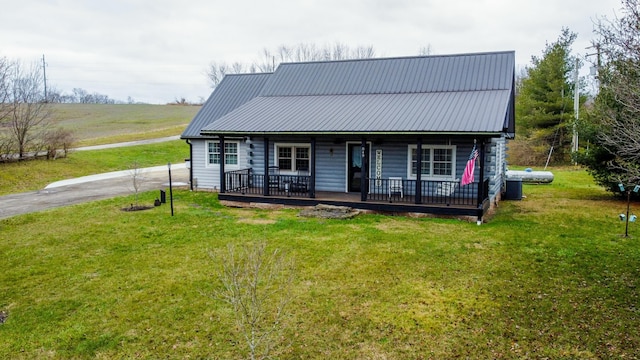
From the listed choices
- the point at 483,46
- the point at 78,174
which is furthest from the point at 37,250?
the point at 483,46

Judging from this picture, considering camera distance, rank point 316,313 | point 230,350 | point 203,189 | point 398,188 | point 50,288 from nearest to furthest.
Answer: point 230,350 → point 316,313 → point 50,288 → point 398,188 → point 203,189

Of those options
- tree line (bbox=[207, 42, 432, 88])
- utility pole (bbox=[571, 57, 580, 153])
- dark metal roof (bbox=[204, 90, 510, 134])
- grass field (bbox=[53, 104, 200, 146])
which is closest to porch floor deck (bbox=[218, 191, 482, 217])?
dark metal roof (bbox=[204, 90, 510, 134])

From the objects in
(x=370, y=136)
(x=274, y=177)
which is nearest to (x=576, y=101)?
(x=370, y=136)

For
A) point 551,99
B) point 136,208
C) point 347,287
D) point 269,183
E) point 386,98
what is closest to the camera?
point 347,287

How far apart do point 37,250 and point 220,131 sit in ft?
23.3

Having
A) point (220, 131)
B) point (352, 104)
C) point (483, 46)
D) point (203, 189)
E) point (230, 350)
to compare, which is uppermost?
point (483, 46)

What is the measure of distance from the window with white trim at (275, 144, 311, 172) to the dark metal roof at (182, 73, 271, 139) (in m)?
4.41

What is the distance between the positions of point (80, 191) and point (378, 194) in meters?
13.5

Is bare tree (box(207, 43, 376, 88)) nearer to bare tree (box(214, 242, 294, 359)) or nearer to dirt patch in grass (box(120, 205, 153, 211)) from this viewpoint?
dirt patch in grass (box(120, 205, 153, 211))

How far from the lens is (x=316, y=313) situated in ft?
24.0

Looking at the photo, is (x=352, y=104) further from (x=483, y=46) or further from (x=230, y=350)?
(x=483, y=46)

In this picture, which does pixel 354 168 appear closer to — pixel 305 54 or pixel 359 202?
pixel 359 202

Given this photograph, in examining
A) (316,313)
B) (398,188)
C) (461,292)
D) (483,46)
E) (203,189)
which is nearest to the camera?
(316,313)

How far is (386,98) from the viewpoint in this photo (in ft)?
57.1
